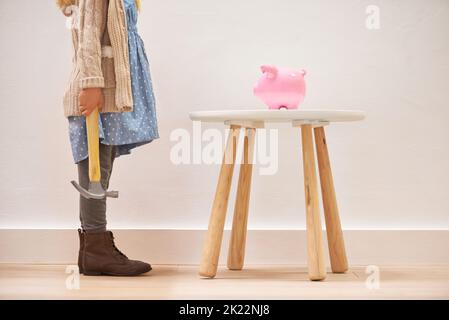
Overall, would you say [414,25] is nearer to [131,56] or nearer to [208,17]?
[208,17]

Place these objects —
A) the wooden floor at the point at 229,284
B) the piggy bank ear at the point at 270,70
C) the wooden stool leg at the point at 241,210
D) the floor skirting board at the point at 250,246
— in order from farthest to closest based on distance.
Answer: the floor skirting board at the point at 250,246 → the wooden stool leg at the point at 241,210 → the piggy bank ear at the point at 270,70 → the wooden floor at the point at 229,284

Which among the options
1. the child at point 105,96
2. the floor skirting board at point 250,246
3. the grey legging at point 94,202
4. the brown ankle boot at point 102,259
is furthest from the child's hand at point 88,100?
the floor skirting board at point 250,246

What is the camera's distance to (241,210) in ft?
5.16

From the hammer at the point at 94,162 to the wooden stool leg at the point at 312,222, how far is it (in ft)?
1.22

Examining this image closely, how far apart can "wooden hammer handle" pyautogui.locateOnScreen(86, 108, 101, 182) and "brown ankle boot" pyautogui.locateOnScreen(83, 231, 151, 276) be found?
0.15 meters

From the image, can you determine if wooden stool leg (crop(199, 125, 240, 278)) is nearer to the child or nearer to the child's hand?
the child

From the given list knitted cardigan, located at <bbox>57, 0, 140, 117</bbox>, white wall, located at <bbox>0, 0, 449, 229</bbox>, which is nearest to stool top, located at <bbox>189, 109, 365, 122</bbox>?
knitted cardigan, located at <bbox>57, 0, 140, 117</bbox>

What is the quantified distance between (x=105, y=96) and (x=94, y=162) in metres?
0.14

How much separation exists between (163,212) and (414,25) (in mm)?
742

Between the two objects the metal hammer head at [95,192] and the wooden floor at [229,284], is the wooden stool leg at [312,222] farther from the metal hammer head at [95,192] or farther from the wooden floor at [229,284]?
the metal hammer head at [95,192]

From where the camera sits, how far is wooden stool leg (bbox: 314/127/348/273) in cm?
152

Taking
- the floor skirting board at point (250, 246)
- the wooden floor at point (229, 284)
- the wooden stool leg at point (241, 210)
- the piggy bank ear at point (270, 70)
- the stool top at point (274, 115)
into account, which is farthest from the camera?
the floor skirting board at point (250, 246)

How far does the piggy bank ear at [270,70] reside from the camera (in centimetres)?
147

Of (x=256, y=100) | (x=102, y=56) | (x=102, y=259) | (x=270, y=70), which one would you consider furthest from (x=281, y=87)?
(x=102, y=259)
